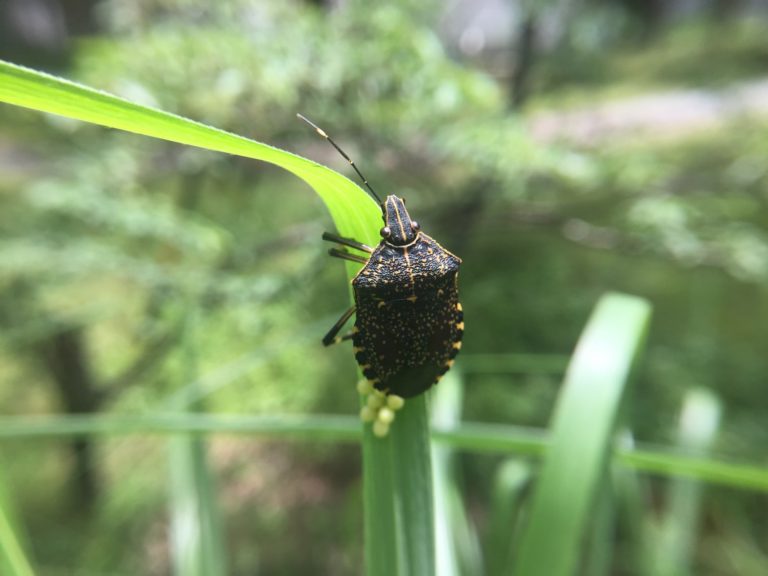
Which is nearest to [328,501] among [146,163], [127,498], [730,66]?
[127,498]

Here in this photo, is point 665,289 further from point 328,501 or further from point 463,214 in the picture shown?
point 328,501

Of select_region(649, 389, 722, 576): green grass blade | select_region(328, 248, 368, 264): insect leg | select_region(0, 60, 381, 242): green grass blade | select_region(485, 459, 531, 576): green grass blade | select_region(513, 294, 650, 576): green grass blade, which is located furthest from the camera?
select_region(649, 389, 722, 576): green grass blade

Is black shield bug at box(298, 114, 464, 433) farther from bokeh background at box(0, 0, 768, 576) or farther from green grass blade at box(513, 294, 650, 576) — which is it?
bokeh background at box(0, 0, 768, 576)

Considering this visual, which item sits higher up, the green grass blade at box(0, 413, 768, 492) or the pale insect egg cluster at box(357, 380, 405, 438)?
the pale insect egg cluster at box(357, 380, 405, 438)

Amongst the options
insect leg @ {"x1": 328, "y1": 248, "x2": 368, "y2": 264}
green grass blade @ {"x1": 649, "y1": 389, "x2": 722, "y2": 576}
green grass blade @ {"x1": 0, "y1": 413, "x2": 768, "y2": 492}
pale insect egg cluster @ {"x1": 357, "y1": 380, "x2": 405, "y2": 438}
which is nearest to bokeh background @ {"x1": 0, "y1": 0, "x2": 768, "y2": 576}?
green grass blade @ {"x1": 649, "y1": 389, "x2": 722, "y2": 576}

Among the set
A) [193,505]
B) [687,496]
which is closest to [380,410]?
[193,505]

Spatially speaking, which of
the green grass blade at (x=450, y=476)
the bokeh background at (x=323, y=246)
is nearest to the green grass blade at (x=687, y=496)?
the bokeh background at (x=323, y=246)

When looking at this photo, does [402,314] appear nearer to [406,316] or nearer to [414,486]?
[406,316]
